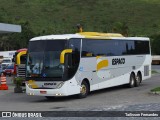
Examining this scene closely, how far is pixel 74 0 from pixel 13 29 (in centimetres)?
9345

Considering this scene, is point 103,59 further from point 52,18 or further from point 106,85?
point 52,18

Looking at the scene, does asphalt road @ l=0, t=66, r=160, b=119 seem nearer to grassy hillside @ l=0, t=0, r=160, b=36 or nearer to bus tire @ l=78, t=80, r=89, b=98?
bus tire @ l=78, t=80, r=89, b=98

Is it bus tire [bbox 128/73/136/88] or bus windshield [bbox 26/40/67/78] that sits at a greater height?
bus windshield [bbox 26/40/67/78]

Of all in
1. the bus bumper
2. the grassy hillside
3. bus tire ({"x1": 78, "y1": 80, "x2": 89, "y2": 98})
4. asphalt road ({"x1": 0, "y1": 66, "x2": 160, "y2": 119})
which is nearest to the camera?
asphalt road ({"x1": 0, "y1": 66, "x2": 160, "y2": 119})

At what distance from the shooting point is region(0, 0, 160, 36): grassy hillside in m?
105

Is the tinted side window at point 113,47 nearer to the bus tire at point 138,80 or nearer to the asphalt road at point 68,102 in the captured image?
the bus tire at point 138,80

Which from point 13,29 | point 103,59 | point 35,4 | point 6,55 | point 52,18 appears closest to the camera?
point 103,59

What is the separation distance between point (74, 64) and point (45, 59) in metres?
1.39

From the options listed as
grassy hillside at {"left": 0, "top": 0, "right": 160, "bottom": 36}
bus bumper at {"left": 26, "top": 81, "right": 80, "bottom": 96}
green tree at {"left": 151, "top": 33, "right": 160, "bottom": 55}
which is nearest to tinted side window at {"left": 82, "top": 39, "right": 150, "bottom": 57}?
bus bumper at {"left": 26, "top": 81, "right": 80, "bottom": 96}

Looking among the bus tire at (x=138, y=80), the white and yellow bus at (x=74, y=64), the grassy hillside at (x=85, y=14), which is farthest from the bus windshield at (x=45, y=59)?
the grassy hillside at (x=85, y=14)

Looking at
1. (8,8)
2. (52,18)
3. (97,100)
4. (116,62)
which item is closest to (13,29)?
(116,62)

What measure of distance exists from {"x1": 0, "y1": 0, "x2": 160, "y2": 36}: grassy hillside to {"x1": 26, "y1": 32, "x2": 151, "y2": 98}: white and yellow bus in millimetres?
68610

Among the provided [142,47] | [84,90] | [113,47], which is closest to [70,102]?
[84,90]

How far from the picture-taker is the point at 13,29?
143 ft
